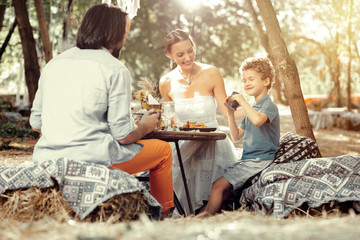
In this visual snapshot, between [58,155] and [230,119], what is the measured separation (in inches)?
65.8

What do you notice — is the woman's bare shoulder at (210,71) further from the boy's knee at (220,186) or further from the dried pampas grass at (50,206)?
the dried pampas grass at (50,206)

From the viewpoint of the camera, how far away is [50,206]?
3025 mm

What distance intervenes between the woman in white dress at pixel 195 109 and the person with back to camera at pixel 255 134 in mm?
355

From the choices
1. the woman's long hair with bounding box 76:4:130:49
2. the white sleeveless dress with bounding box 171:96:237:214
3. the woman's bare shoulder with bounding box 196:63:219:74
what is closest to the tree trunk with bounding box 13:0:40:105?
the woman's bare shoulder with bounding box 196:63:219:74

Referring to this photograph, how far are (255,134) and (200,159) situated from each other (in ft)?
2.44

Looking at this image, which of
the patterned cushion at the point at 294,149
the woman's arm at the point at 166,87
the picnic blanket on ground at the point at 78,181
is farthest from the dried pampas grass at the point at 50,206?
the woman's arm at the point at 166,87

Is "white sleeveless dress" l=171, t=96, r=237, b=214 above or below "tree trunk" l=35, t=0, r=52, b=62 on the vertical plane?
below

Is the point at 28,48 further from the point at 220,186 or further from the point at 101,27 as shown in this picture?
the point at 101,27

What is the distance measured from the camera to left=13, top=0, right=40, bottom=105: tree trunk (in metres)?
→ 10.2

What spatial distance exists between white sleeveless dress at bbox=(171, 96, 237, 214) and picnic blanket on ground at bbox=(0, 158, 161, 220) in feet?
5.56

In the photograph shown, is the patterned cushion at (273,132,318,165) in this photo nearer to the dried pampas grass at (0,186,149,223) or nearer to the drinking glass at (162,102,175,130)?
the drinking glass at (162,102,175,130)

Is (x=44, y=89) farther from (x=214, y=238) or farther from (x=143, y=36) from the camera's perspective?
(x=143, y=36)

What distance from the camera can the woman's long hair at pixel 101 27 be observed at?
3.24m

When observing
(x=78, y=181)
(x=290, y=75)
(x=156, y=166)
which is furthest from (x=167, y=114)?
(x=290, y=75)
